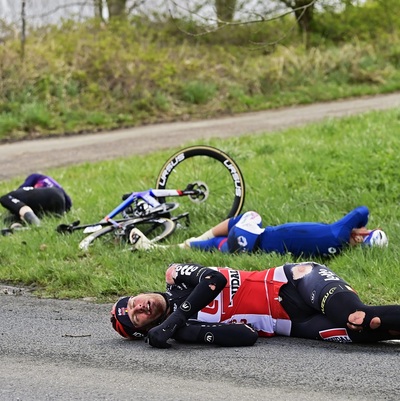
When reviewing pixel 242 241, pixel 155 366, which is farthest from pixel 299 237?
pixel 155 366

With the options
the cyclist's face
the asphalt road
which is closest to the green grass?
the asphalt road

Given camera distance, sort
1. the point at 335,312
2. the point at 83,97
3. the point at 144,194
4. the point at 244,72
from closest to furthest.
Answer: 1. the point at 335,312
2. the point at 144,194
3. the point at 83,97
4. the point at 244,72

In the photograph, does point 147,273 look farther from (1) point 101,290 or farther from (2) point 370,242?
(2) point 370,242

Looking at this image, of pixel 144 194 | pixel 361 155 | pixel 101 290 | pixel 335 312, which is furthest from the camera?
pixel 361 155

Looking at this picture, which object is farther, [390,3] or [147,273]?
[390,3]

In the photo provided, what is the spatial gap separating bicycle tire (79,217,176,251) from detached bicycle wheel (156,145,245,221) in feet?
2.15

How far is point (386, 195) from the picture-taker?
10.5 m

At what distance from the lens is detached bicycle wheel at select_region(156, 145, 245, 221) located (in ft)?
33.0

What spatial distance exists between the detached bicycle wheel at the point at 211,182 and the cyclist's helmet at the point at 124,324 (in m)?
3.85

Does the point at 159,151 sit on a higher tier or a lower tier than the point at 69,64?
lower

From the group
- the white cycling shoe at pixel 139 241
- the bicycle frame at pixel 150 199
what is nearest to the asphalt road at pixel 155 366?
the white cycling shoe at pixel 139 241

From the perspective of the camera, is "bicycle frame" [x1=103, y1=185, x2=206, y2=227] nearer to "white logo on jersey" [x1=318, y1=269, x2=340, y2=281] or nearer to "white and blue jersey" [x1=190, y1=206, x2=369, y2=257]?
"white and blue jersey" [x1=190, y1=206, x2=369, y2=257]

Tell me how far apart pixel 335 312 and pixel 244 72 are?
56.4ft

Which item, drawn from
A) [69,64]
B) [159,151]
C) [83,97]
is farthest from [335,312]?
[69,64]
